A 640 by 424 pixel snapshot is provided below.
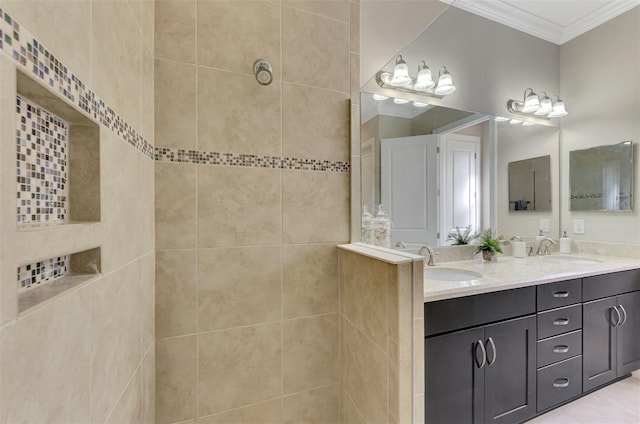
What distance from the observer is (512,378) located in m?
1.28

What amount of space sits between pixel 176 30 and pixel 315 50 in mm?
660

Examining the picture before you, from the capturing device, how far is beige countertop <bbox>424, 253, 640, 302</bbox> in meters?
1.15

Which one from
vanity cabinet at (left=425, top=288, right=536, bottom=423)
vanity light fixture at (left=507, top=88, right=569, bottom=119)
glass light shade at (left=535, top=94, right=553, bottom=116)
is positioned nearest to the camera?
vanity cabinet at (left=425, top=288, right=536, bottom=423)

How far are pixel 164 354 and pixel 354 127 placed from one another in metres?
1.45

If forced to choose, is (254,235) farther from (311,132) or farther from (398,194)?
(398,194)

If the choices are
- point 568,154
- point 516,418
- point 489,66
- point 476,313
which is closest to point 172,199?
point 476,313

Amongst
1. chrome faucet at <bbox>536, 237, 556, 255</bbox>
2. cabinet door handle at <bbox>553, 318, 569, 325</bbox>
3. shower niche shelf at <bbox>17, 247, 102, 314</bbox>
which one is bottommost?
cabinet door handle at <bbox>553, 318, 569, 325</bbox>

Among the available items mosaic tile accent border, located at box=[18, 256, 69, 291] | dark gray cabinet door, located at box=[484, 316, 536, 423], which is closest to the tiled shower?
mosaic tile accent border, located at box=[18, 256, 69, 291]

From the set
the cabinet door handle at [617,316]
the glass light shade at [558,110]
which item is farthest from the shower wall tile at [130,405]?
the glass light shade at [558,110]

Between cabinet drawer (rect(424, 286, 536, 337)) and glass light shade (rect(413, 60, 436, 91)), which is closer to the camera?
cabinet drawer (rect(424, 286, 536, 337))

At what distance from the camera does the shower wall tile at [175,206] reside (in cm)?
113

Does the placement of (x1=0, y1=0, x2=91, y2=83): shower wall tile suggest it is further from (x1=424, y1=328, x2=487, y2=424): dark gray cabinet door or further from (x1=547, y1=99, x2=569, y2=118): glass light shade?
(x1=547, y1=99, x2=569, y2=118): glass light shade

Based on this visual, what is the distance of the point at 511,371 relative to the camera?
127cm

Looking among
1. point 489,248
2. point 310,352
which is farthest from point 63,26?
point 489,248
